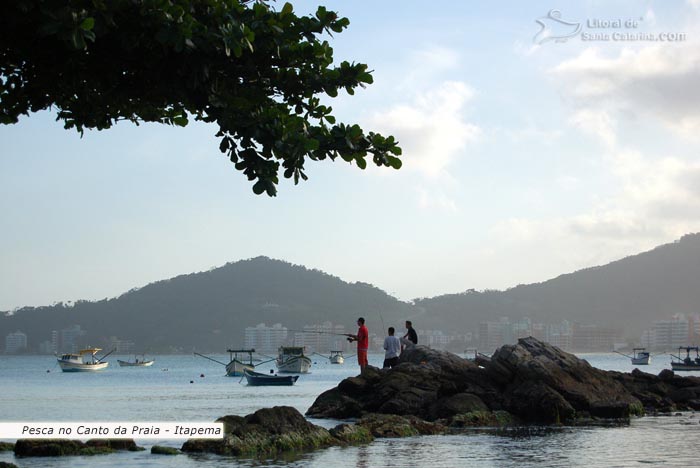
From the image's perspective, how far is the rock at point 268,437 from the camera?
62.6 ft

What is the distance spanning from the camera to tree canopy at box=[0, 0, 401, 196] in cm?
1043

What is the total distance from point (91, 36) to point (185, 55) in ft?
4.71

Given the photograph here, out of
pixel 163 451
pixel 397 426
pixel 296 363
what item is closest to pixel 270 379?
pixel 296 363

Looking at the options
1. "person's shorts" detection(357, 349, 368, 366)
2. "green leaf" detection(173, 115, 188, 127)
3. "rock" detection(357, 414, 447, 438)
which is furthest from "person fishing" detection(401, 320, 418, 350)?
"green leaf" detection(173, 115, 188, 127)

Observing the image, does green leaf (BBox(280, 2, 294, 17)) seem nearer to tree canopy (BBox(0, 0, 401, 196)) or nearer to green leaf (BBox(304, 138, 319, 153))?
tree canopy (BBox(0, 0, 401, 196))

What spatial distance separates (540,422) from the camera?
26.5 meters

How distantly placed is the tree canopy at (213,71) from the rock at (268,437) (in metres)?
8.98

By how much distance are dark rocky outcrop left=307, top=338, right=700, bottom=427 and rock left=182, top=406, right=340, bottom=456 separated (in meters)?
6.03

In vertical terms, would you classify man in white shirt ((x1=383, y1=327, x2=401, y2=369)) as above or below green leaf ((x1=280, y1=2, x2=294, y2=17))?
below

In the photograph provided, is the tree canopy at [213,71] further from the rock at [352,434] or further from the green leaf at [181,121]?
the rock at [352,434]

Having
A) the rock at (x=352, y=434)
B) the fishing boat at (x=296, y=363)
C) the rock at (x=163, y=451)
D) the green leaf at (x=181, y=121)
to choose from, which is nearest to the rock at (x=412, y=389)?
the rock at (x=352, y=434)

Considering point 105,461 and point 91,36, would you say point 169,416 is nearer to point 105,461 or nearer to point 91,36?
point 105,461

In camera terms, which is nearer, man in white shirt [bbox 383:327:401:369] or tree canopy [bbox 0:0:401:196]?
tree canopy [bbox 0:0:401:196]

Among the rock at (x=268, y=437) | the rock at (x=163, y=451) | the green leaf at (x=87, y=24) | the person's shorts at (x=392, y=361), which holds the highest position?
the green leaf at (x=87, y=24)
